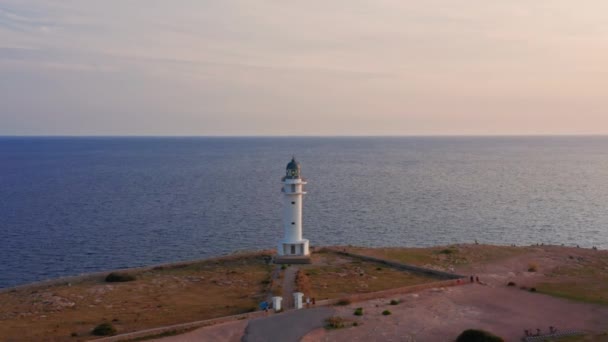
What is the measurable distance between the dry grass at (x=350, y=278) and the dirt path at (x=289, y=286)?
1025 millimetres

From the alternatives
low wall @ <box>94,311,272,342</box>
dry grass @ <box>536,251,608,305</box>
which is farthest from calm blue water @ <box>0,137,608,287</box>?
low wall @ <box>94,311,272,342</box>

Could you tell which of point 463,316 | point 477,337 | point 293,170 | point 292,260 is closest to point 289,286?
point 292,260

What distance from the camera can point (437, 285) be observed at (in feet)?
133

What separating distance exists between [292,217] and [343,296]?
1304 centimetres

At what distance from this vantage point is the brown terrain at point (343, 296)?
31172 millimetres

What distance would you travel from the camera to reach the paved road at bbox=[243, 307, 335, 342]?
96.2 feet

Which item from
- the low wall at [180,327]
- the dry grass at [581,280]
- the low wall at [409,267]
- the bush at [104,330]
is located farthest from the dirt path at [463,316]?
the bush at [104,330]

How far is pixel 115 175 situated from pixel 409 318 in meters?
147

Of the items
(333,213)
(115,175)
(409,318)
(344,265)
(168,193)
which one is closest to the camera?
(409,318)

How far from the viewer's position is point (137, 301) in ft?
128

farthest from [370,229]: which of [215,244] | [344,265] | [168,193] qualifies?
[168,193]

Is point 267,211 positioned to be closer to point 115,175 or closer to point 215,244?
point 215,244

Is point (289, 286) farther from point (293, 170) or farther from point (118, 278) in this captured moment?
point (118, 278)

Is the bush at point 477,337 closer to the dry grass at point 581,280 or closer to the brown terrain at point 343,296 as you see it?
the brown terrain at point 343,296
